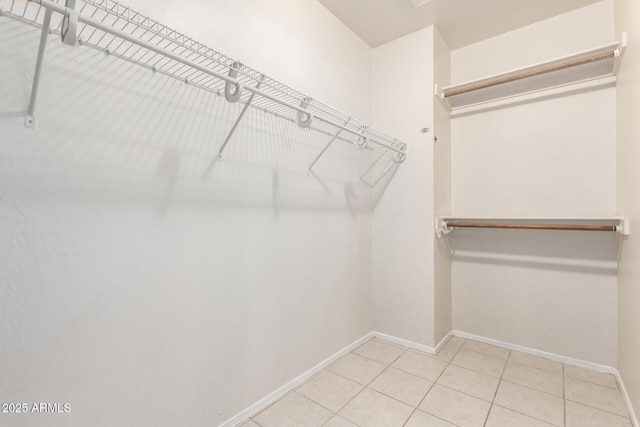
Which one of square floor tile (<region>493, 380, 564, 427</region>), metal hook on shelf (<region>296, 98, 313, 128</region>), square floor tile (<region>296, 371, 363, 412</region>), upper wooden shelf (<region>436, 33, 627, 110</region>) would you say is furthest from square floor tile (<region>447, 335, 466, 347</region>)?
metal hook on shelf (<region>296, 98, 313, 128</region>)

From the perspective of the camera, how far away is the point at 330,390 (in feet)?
5.77

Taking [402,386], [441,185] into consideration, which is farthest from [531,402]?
[441,185]

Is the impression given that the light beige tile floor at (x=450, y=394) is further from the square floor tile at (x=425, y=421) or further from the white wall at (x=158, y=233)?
the white wall at (x=158, y=233)

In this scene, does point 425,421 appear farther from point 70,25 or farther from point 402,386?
point 70,25

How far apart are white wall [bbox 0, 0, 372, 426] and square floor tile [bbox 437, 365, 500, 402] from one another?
0.83 metres

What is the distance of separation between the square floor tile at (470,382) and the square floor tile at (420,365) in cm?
5

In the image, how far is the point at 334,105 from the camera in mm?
2146

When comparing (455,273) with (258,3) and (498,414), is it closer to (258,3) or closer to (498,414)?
(498,414)

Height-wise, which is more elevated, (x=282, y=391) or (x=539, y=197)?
(x=539, y=197)

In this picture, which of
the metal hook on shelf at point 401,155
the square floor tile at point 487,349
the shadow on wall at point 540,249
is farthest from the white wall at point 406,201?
the shadow on wall at point 540,249

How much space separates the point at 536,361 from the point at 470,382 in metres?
0.68

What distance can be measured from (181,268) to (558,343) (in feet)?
8.55

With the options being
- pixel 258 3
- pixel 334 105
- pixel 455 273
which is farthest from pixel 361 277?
pixel 258 3

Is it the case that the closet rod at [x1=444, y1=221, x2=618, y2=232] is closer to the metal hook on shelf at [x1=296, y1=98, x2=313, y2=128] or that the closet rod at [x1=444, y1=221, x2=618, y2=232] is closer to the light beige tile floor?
the light beige tile floor
